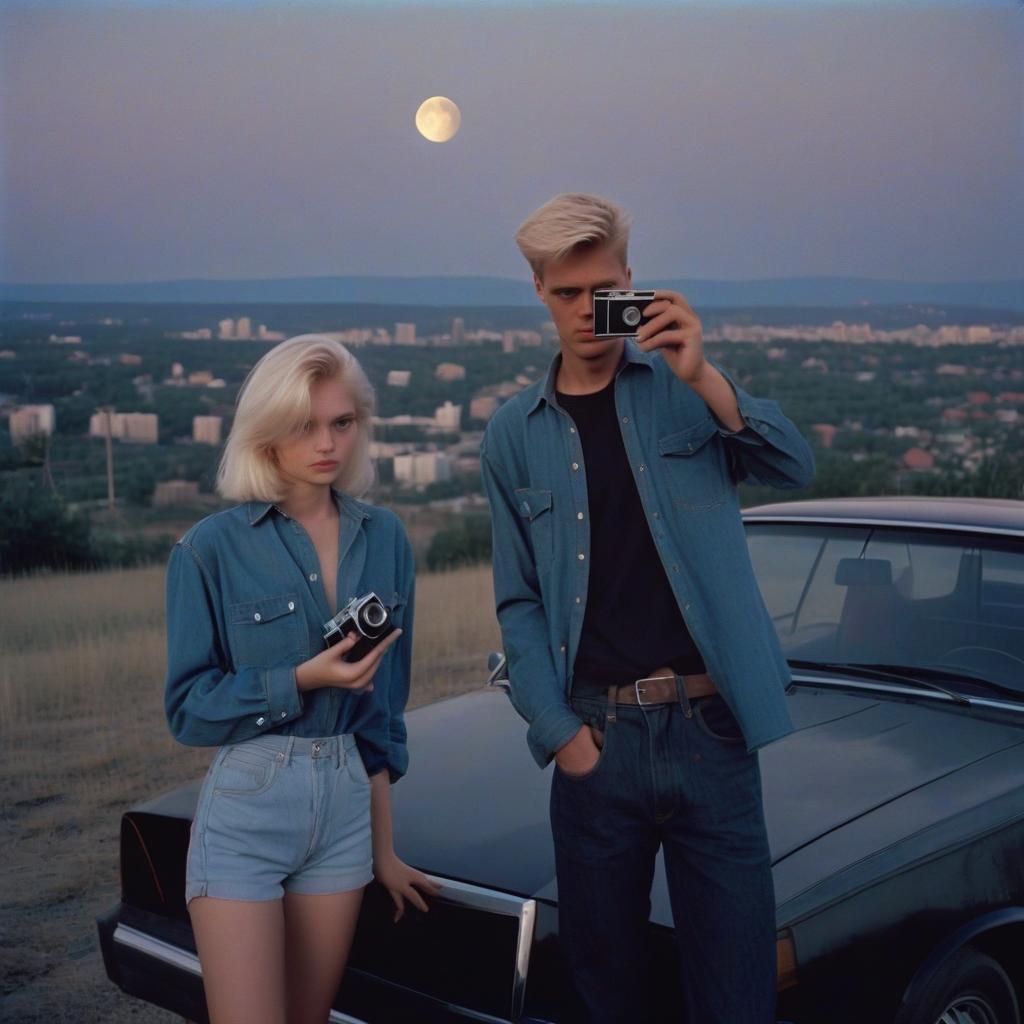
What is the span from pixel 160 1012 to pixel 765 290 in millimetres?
35198

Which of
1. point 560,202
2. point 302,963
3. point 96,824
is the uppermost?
point 560,202

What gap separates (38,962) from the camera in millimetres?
4094

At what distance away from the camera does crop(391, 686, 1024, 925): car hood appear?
101 inches

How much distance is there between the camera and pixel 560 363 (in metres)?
2.37

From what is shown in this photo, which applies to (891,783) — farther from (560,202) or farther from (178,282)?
(178,282)

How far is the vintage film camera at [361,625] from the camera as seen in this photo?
2188 millimetres

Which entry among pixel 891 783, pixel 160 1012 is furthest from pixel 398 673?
pixel 160 1012

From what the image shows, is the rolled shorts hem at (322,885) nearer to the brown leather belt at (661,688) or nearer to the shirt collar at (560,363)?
the brown leather belt at (661,688)

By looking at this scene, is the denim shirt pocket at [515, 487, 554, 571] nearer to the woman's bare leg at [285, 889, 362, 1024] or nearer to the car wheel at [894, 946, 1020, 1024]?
the woman's bare leg at [285, 889, 362, 1024]

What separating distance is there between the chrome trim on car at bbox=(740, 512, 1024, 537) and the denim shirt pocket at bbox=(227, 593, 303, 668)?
1.87m

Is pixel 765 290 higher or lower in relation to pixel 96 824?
higher

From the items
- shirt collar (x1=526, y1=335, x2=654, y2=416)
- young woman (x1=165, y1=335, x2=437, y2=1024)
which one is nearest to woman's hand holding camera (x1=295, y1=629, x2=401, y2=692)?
young woman (x1=165, y1=335, x2=437, y2=1024)

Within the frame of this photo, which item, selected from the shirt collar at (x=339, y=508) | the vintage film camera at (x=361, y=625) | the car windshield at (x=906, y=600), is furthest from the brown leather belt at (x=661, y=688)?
the car windshield at (x=906, y=600)

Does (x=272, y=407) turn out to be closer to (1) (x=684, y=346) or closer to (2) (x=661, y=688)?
(1) (x=684, y=346)
